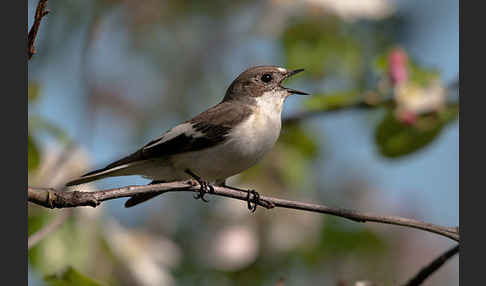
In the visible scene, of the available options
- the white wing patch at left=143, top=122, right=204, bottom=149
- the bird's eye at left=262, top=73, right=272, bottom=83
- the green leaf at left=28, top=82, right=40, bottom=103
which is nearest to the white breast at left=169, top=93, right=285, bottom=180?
the white wing patch at left=143, top=122, right=204, bottom=149

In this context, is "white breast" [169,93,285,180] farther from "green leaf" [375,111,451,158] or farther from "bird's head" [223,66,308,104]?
"green leaf" [375,111,451,158]

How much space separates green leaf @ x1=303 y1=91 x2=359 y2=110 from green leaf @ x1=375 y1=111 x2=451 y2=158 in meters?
0.24

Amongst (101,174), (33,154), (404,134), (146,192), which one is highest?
(404,134)

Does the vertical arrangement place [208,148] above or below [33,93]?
below

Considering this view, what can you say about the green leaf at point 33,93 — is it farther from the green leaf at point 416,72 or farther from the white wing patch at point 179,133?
the green leaf at point 416,72

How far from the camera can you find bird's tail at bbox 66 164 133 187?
2.86 meters

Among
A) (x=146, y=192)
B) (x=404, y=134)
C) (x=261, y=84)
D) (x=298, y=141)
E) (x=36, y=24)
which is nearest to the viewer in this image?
(x=36, y=24)

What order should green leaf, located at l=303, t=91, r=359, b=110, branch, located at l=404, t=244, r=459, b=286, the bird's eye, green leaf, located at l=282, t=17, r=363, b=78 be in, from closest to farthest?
branch, located at l=404, t=244, r=459, b=286 < green leaf, located at l=303, t=91, r=359, b=110 < the bird's eye < green leaf, located at l=282, t=17, r=363, b=78

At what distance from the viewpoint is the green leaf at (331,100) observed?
3.72 m

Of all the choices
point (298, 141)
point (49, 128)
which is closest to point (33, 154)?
point (49, 128)

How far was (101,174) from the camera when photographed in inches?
117

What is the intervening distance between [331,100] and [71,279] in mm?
2058

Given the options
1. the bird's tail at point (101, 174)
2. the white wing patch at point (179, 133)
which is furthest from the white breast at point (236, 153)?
the bird's tail at point (101, 174)

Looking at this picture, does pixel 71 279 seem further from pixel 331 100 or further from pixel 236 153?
pixel 331 100
